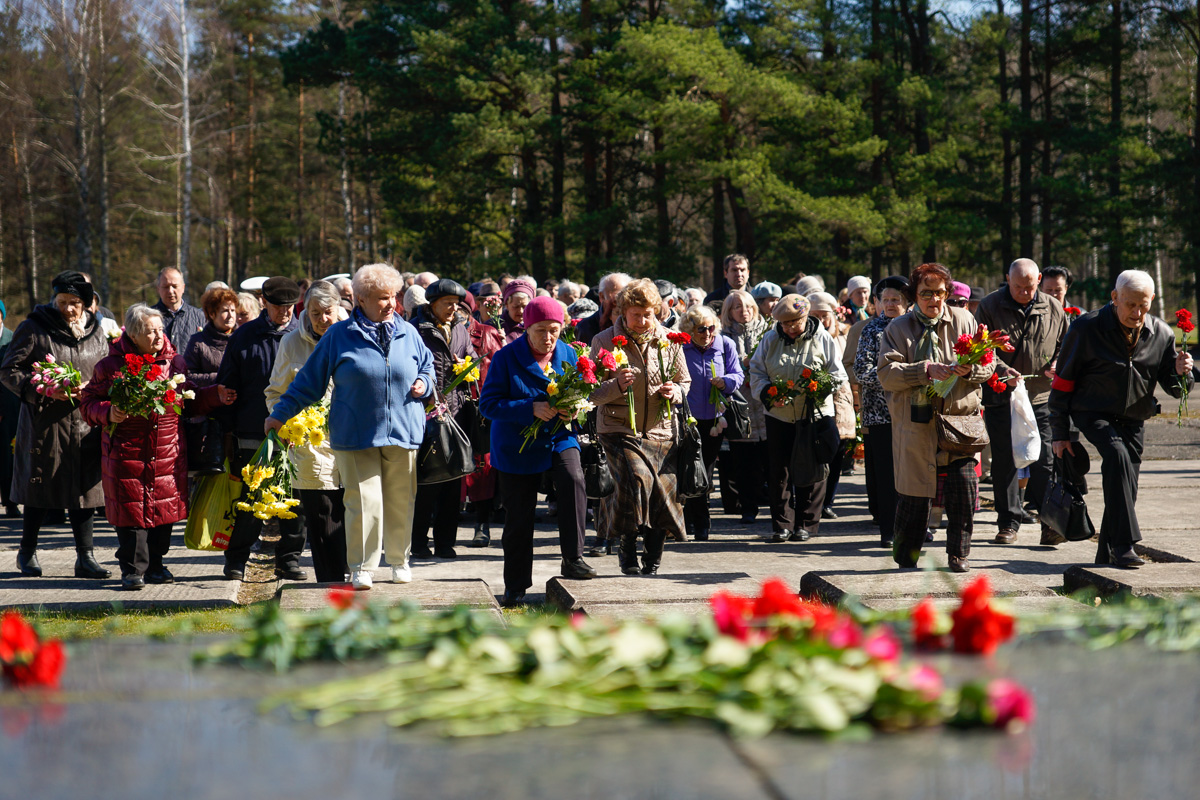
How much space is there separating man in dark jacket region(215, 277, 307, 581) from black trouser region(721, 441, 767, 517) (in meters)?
3.85

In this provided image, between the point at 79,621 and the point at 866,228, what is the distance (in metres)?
23.9

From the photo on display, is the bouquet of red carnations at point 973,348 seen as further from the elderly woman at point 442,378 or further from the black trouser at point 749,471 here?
the elderly woman at point 442,378

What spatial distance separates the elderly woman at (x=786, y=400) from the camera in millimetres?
9047

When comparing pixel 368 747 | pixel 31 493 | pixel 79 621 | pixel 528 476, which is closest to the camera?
pixel 368 747

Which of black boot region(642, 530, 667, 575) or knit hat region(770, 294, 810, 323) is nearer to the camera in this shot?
black boot region(642, 530, 667, 575)

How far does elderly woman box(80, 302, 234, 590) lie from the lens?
23.5ft

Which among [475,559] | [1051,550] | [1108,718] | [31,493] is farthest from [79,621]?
[1051,550]

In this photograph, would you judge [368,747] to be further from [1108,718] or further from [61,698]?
[1108,718]

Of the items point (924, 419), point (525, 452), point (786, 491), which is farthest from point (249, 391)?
point (924, 419)

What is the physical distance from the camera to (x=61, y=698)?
7.97ft

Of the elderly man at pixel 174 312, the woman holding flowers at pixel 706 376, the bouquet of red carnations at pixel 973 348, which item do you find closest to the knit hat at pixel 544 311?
the bouquet of red carnations at pixel 973 348

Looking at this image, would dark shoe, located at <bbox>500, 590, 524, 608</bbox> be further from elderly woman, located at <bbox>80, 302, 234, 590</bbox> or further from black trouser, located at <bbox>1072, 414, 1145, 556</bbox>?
black trouser, located at <bbox>1072, 414, 1145, 556</bbox>

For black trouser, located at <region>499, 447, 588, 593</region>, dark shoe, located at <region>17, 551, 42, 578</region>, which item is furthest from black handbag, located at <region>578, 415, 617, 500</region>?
dark shoe, located at <region>17, 551, 42, 578</region>

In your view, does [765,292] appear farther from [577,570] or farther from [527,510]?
[577,570]
